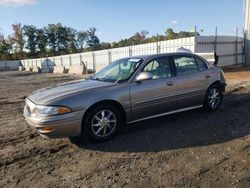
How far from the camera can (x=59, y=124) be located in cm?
451

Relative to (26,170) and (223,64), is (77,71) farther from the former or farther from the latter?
(26,170)

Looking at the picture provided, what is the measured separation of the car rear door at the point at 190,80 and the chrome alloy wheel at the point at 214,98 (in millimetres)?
273

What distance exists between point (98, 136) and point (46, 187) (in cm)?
156

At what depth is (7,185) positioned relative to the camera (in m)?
3.66

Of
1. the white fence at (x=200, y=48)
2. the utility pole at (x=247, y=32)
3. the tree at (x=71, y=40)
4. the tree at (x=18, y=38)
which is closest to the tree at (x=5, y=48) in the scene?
the tree at (x=18, y=38)

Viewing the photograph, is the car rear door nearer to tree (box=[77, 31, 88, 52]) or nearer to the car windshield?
the car windshield

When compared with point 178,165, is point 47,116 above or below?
above

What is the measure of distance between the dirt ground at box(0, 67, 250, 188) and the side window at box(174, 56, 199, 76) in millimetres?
1058

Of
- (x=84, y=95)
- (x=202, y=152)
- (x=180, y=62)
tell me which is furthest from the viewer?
(x=180, y=62)

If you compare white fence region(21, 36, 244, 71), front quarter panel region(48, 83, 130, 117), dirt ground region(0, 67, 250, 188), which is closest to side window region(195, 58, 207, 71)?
dirt ground region(0, 67, 250, 188)

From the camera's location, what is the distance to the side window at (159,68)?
18.4ft

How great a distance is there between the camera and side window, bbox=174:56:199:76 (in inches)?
236

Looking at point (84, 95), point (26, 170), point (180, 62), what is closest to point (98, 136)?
point (84, 95)

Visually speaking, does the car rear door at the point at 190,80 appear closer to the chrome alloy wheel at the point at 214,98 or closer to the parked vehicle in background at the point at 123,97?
the parked vehicle in background at the point at 123,97
